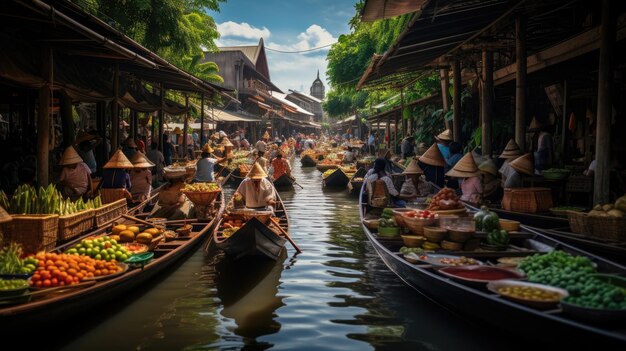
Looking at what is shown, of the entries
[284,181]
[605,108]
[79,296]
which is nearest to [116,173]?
[79,296]

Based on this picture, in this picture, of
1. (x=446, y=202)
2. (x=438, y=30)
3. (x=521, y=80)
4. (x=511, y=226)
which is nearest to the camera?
(x=511, y=226)

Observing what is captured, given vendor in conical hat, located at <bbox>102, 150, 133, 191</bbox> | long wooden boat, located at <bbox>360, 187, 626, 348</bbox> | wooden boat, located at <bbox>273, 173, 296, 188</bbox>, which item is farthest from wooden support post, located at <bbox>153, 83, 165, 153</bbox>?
long wooden boat, located at <bbox>360, 187, 626, 348</bbox>

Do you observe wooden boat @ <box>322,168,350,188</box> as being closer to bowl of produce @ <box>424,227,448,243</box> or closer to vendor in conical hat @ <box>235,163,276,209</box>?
vendor in conical hat @ <box>235,163,276,209</box>

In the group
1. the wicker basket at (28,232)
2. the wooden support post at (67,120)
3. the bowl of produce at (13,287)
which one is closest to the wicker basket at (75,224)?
the wicker basket at (28,232)

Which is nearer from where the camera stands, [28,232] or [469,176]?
[28,232]

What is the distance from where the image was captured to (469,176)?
845 centimetres

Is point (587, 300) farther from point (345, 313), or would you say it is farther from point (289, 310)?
point (289, 310)

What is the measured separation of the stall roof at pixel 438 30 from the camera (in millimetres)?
7680

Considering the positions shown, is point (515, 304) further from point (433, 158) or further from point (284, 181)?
point (284, 181)

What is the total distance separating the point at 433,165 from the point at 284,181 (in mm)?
8731

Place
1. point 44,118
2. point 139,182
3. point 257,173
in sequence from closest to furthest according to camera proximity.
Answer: point 44,118, point 257,173, point 139,182

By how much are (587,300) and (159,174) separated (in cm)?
1294

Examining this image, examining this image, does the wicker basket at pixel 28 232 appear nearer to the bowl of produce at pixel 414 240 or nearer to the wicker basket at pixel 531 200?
the bowl of produce at pixel 414 240

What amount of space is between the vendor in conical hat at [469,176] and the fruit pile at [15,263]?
6515 millimetres
